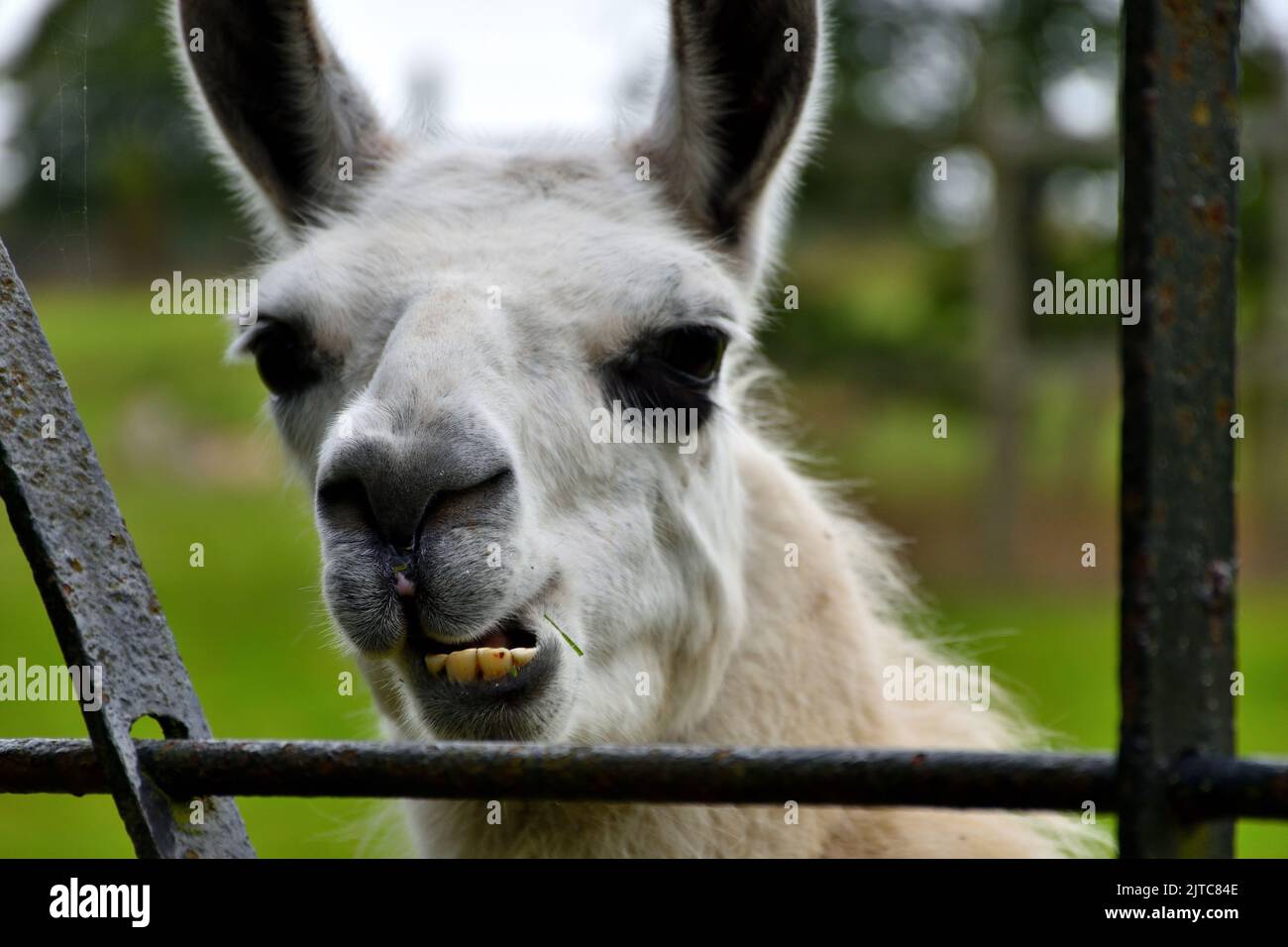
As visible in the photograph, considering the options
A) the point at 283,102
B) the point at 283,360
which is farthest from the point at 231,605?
the point at 283,360

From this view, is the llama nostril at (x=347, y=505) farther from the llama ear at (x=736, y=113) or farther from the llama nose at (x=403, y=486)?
the llama ear at (x=736, y=113)

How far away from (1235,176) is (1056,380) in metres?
11.0

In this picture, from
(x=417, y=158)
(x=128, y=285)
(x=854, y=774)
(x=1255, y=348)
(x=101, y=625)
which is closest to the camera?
(x=854, y=774)

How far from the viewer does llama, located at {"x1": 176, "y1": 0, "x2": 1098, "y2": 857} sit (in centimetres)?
238

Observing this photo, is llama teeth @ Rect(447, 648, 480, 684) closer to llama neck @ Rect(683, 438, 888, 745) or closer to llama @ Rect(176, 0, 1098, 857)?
llama @ Rect(176, 0, 1098, 857)

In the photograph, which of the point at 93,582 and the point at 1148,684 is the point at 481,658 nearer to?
the point at 93,582

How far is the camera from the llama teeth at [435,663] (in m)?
2.43

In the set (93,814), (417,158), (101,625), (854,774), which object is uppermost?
(417,158)

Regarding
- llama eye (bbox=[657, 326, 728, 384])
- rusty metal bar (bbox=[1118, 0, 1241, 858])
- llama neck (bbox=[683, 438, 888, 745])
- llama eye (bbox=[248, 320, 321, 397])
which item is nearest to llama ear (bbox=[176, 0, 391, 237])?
llama eye (bbox=[248, 320, 321, 397])

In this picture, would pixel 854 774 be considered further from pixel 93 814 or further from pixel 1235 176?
pixel 93 814

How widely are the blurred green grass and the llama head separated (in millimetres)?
5568

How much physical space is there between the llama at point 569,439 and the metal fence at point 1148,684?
26.2 inches
